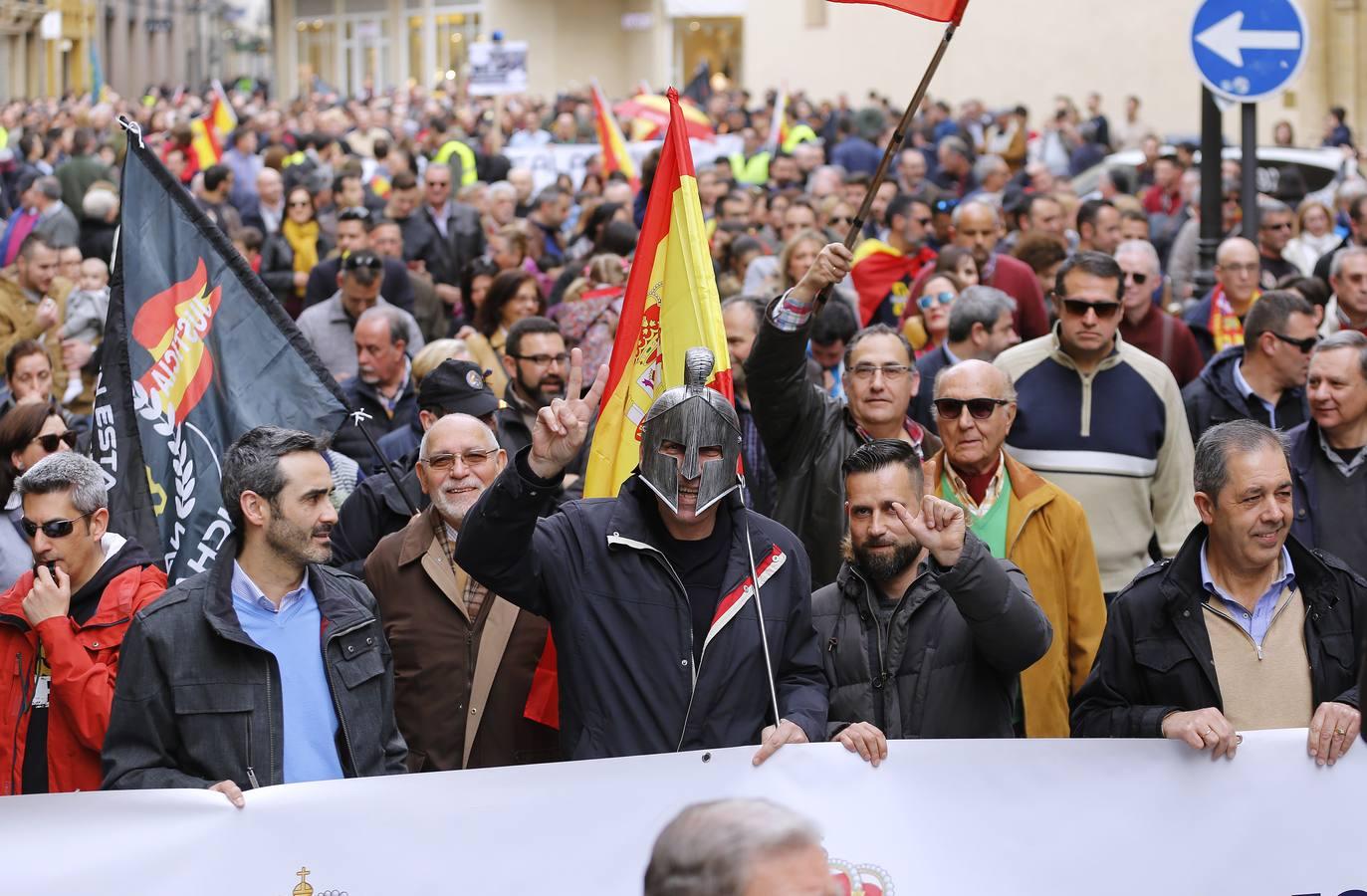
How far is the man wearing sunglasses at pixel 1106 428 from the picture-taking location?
6.37m

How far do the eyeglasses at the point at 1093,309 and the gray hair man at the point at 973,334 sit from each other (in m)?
1.07

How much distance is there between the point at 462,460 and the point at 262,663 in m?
1.19

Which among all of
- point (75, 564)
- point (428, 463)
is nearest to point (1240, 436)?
point (428, 463)

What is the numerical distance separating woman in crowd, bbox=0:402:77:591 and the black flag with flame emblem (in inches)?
12.9

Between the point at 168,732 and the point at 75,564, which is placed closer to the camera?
the point at 168,732

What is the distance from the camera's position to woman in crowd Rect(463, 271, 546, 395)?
919 cm

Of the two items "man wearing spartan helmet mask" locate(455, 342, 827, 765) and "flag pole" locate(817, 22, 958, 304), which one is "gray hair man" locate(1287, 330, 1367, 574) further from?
"man wearing spartan helmet mask" locate(455, 342, 827, 765)

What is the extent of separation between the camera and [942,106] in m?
28.1

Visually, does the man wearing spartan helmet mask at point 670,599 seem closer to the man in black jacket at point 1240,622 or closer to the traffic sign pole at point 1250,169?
the man in black jacket at point 1240,622

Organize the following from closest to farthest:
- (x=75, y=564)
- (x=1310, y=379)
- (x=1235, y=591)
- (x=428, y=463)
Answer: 1. (x=1235, y=591)
2. (x=75, y=564)
3. (x=428, y=463)
4. (x=1310, y=379)

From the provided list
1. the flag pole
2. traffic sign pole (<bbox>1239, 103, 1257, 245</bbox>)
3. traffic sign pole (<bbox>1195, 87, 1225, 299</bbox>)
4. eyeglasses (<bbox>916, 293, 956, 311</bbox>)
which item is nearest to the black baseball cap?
the flag pole

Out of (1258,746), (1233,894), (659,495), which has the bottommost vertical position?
(1233,894)

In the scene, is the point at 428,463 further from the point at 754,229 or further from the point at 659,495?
the point at 754,229

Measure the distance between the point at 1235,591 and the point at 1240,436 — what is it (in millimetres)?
401
